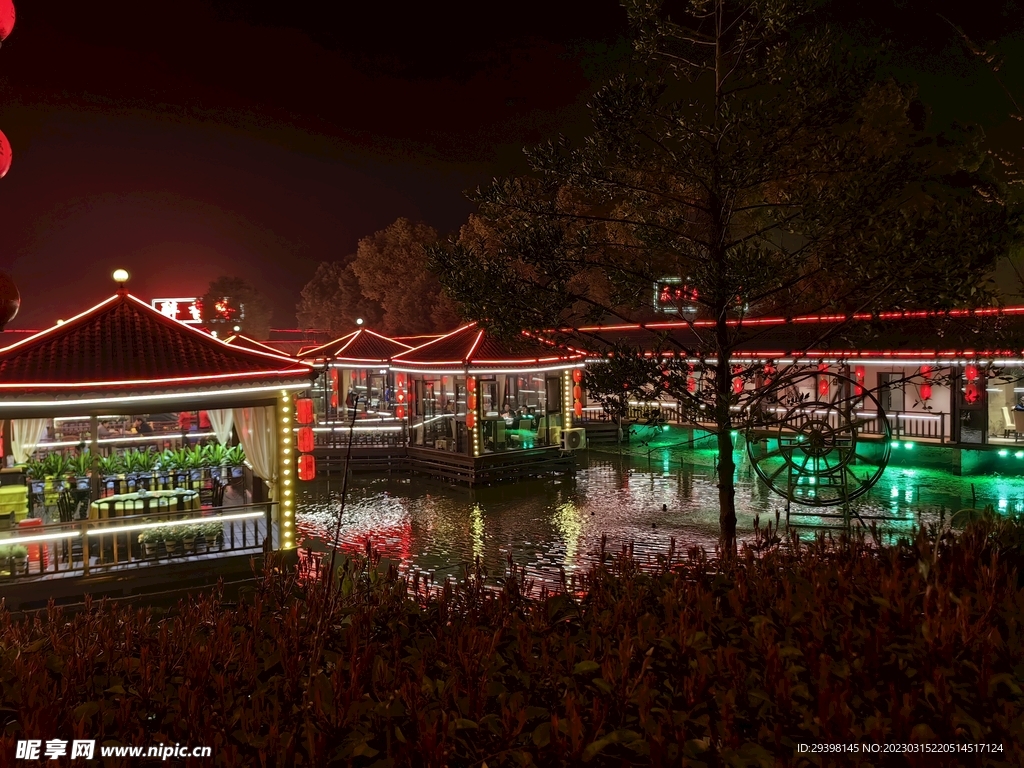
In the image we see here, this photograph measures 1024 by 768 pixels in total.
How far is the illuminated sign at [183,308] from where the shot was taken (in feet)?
176

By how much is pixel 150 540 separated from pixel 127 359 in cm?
265

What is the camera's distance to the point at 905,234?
25.3 ft

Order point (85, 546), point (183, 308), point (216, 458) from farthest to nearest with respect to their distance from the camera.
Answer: point (183, 308) → point (216, 458) → point (85, 546)

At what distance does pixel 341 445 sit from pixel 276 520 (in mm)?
10414

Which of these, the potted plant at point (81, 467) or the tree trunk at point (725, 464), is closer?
the tree trunk at point (725, 464)

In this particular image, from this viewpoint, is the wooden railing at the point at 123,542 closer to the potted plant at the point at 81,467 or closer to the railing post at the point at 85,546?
the railing post at the point at 85,546

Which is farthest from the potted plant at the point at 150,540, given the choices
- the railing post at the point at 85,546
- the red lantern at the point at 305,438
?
the red lantern at the point at 305,438

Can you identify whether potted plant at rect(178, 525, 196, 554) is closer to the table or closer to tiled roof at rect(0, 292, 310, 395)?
the table

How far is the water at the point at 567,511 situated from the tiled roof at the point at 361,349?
6534mm

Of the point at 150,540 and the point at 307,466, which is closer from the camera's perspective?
the point at 150,540

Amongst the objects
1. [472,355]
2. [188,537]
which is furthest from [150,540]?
[472,355]

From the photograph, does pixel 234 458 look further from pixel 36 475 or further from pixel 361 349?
pixel 361 349

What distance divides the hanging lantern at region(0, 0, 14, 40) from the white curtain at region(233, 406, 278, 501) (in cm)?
833

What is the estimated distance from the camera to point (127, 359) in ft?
36.2
